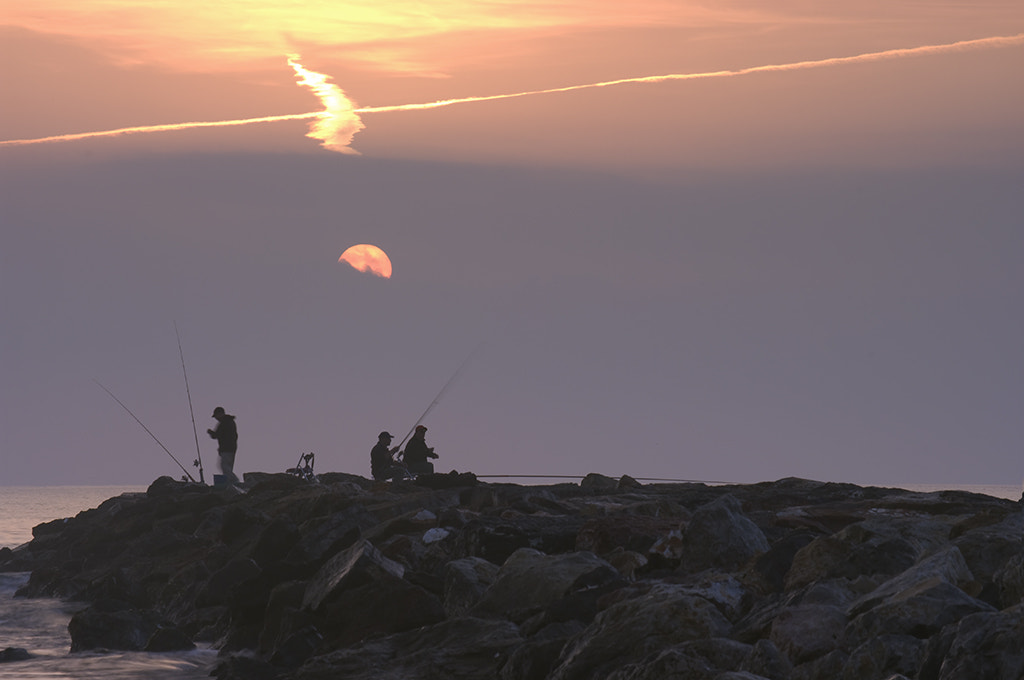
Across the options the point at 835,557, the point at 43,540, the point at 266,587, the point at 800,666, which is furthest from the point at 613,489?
the point at 43,540

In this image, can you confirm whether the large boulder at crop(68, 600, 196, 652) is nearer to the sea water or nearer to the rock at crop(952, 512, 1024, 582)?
the sea water

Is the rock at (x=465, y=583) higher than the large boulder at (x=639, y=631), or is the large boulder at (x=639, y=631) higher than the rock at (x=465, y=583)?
the rock at (x=465, y=583)

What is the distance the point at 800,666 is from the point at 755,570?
7.94ft

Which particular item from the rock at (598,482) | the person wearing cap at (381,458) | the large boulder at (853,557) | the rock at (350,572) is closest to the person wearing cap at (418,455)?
the person wearing cap at (381,458)

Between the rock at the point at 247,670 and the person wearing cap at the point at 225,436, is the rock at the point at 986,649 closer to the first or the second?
the rock at the point at 247,670

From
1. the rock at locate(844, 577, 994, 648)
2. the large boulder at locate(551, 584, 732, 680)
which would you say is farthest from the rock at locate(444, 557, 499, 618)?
the rock at locate(844, 577, 994, 648)

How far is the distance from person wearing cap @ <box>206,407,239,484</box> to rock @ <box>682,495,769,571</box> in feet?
40.6

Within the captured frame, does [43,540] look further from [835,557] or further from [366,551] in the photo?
[835,557]

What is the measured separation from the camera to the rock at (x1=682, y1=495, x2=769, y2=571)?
10375mm

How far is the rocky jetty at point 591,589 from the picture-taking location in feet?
23.6

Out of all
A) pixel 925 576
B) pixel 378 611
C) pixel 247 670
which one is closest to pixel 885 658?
pixel 925 576

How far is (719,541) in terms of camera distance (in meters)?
10.4

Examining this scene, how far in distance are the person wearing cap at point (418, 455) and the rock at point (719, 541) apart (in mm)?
11602

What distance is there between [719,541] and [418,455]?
39.6 ft
